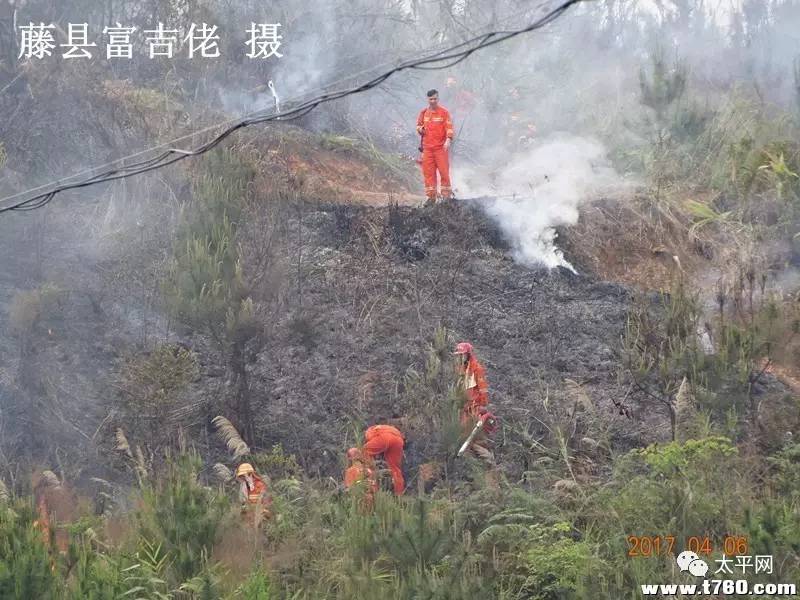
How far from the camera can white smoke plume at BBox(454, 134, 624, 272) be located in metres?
13.6

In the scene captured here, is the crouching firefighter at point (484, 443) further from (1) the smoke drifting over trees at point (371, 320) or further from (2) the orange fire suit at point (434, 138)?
(2) the orange fire suit at point (434, 138)

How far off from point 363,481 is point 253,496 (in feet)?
3.43

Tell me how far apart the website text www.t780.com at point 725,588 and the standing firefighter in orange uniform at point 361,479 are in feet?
7.18

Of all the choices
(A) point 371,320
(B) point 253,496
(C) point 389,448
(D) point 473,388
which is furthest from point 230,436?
(A) point 371,320

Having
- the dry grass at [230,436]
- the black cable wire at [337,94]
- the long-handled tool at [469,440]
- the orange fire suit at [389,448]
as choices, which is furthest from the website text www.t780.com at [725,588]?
the dry grass at [230,436]

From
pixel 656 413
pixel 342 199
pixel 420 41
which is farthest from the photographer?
pixel 420 41

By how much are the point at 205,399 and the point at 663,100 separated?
8343mm

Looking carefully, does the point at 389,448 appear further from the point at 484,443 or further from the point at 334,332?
the point at 334,332

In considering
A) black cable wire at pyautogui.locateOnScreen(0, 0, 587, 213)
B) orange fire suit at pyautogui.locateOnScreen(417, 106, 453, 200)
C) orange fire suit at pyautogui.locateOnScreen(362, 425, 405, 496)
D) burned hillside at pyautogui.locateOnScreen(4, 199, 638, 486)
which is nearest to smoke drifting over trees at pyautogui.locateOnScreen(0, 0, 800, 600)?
burned hillside at pyautogui.locateOnScreen(4, 199, 638, 486)

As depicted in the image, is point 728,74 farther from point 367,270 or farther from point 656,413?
point 656,413

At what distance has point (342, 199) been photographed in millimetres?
15039

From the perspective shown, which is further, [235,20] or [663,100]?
[235,20]

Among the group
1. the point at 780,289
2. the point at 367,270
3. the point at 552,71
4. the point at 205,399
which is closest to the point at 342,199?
the point at 367,270

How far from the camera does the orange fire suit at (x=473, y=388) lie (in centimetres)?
1002
